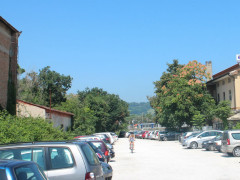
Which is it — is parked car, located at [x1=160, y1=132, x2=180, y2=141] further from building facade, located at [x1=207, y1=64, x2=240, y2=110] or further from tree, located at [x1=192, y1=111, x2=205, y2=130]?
building facade, located at [x1=207, y1=64, x2=240, y2=110]

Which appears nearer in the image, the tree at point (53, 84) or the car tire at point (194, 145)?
the car tire at point (194, 145)

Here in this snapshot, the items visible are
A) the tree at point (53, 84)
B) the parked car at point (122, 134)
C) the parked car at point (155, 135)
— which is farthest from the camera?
the parked car at point (122, 134)

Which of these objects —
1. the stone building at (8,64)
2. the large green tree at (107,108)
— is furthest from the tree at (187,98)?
the stone building at (8,64)

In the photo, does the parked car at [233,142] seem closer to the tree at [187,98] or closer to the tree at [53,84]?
the tree at [187,98]

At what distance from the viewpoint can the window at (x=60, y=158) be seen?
688 cm

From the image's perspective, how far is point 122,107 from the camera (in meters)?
70.3

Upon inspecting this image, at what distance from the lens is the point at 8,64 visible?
25.3m

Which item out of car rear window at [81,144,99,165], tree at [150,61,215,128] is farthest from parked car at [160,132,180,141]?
car rear window at [81,144,99,165]

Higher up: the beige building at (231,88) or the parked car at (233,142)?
the beige building at (231,88)

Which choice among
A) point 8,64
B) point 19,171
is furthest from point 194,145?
point 19,171

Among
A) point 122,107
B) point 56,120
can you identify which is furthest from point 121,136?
point 56,120

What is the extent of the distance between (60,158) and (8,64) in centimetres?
1987

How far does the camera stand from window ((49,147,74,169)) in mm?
6879

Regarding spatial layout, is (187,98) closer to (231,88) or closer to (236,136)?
(231,88)
